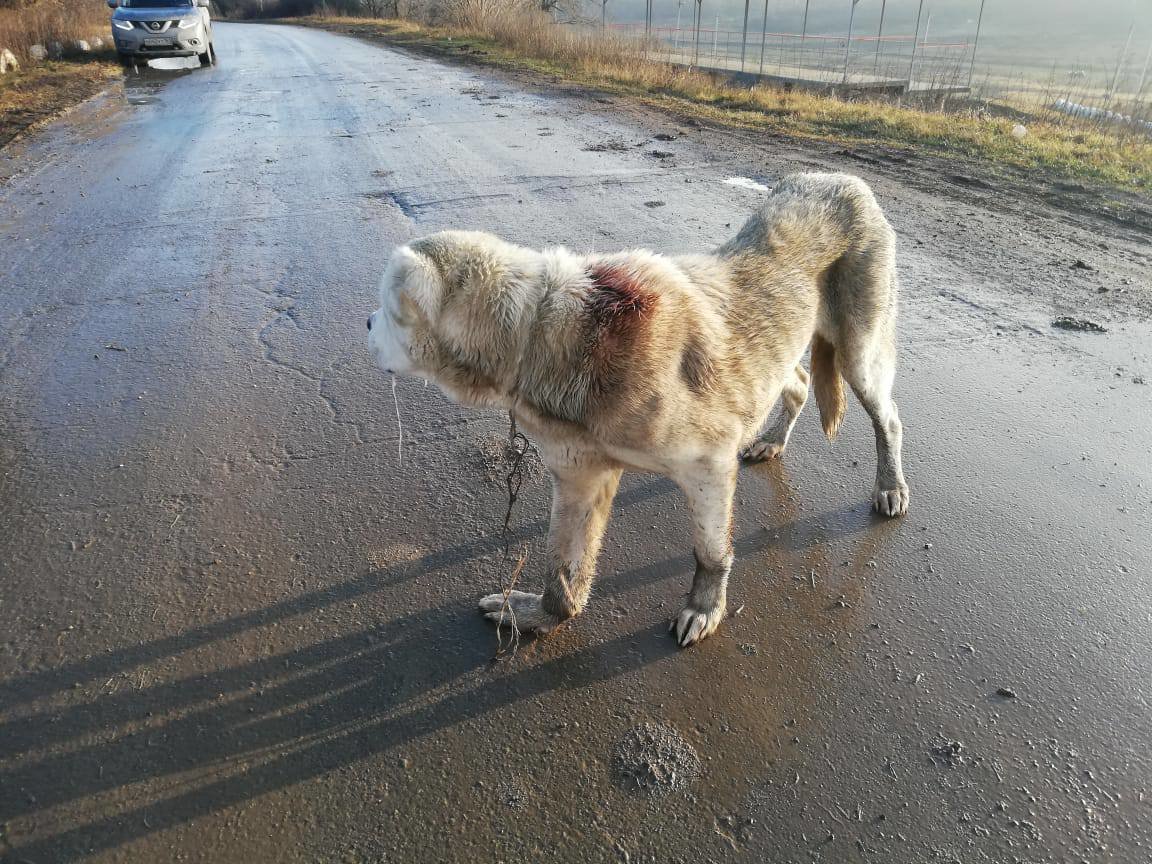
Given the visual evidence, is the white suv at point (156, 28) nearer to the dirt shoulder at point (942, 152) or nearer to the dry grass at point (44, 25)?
the dry grass at point (44, 25)

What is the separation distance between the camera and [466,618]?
125 inches

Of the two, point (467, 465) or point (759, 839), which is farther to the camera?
point (467, 465)

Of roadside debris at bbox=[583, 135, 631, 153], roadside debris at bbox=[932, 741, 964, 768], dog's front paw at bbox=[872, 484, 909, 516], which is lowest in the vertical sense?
roadside debris at bbox=[932, 741, 964, 768]

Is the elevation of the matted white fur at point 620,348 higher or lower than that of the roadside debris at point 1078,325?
higher

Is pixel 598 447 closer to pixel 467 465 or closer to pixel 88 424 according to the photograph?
pixel 467 465

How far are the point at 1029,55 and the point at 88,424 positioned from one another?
64.3m

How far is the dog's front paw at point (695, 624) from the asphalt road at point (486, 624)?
0.08 meters

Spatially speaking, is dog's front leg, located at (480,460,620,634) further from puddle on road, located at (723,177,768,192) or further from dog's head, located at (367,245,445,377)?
puddle on road, located at (723,177,768,192)

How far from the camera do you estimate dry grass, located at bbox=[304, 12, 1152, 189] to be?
10.1 meters

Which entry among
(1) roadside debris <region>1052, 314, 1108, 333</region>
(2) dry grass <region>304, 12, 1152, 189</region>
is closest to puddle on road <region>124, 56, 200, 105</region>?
(2) dry grass <region>304, 12, 1152, 189</region>

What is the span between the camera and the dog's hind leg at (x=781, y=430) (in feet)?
13.9

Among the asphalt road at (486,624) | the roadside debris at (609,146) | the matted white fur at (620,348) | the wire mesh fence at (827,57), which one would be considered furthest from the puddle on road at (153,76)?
the matted white fur at (620,348)

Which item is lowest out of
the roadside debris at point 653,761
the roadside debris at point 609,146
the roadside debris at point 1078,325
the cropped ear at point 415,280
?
the roadside debris at point 653,761

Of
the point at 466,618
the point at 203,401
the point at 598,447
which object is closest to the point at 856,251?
the point at 598,447
